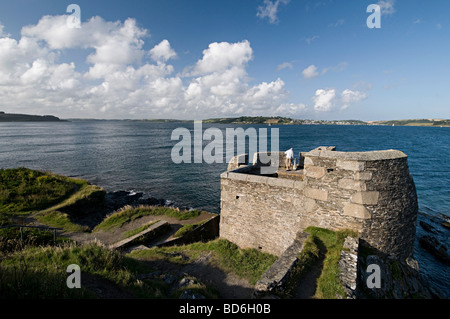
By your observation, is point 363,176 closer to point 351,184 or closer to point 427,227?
point 351,184

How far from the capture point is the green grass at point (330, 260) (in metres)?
6.22

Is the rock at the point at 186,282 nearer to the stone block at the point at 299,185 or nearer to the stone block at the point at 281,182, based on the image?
the stone block at the point at 281,182

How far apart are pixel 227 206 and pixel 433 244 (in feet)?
58.8

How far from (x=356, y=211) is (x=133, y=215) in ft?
57.0

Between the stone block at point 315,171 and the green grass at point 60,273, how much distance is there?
685 cm

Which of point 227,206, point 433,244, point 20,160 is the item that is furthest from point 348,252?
point 20,160

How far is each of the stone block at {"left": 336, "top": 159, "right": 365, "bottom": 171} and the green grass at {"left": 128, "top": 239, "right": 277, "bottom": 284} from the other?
5.36 m

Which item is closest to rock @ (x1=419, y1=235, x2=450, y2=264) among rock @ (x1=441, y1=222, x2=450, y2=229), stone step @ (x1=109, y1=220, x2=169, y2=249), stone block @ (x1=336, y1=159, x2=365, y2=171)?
rock @ (x1=441, y1=222, x2=450, y2=229)

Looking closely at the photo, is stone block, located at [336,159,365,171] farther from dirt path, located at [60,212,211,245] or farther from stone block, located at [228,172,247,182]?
dirt path, located at [60,212,211,245]

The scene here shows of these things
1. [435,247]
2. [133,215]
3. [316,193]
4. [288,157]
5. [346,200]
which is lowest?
[435,247]

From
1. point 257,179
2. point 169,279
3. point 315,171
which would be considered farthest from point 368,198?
point 169,279

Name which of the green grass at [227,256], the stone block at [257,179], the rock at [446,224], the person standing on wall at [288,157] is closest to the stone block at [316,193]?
the stone block at [257,179]

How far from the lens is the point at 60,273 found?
5.63 metres

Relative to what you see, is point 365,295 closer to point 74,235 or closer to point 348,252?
point 348,252
